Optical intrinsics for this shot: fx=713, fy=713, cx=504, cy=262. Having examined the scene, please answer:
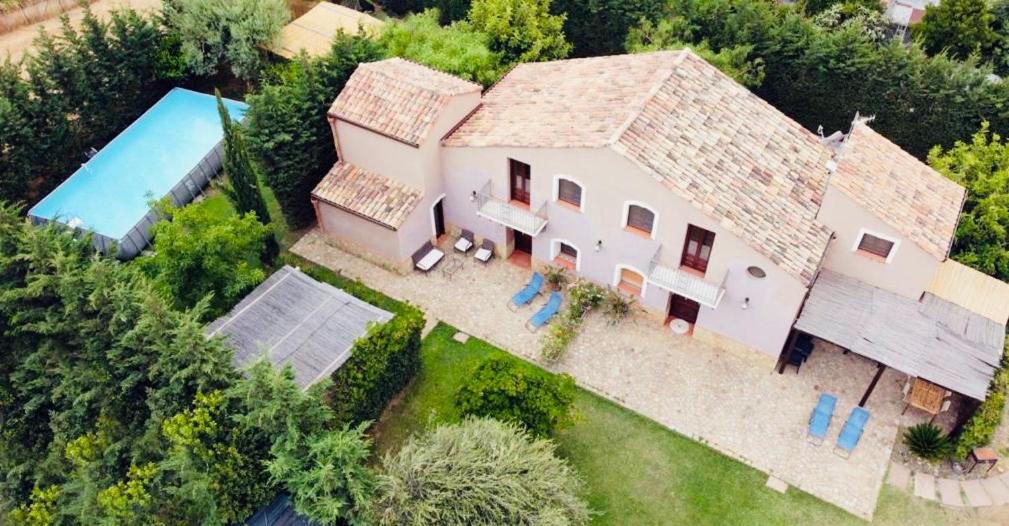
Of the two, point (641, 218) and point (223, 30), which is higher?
point (223, 30)

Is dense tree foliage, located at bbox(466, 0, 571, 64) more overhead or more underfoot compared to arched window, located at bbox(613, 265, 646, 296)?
more overhead

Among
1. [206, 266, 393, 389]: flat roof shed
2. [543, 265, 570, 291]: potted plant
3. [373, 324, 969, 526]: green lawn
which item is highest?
[206, 266, 393, 389]: flat roof shed

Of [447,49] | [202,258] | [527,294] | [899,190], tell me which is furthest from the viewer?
[447,49]

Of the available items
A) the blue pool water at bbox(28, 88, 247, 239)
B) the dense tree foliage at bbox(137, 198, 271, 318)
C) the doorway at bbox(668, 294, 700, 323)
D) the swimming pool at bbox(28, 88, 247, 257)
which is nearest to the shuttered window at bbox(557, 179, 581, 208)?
the doorway at bbox(668, 294, 700, 323)

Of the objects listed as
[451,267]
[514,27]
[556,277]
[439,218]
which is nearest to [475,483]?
[556,277]

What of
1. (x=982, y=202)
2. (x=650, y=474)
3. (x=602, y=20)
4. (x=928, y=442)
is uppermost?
(x=602, y=20)

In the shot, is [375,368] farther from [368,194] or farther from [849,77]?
[849,77]

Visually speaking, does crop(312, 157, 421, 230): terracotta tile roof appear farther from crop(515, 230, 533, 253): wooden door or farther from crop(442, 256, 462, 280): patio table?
crop(515, 230, 533, 253): wooden door
